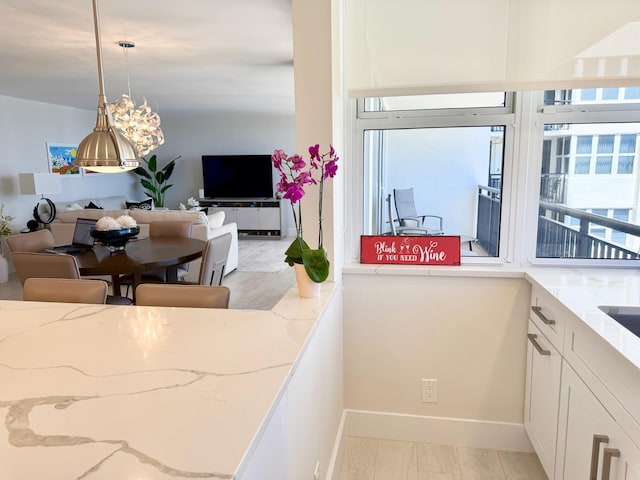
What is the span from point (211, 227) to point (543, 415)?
4.29 meters

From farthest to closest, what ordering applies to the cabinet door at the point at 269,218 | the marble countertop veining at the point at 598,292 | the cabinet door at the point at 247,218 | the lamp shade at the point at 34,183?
the cabinet door at the point at 247,218
the cabinet door at the point at 269,218
the lamp shade at the point at 34,183
the marble countertop veining at the point at 598,292

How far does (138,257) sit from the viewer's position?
3.03 meters

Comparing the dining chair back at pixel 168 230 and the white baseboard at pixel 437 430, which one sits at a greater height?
the dining chair back at pixel 168 230

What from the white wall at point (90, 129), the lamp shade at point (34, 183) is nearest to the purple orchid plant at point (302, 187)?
the lamp shade at point (34, 183)

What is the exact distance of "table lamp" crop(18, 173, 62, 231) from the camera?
19.1 feet

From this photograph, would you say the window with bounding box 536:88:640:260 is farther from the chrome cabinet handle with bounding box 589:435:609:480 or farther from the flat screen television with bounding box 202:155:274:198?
the flat screen television with bounding box 202:155:274:198

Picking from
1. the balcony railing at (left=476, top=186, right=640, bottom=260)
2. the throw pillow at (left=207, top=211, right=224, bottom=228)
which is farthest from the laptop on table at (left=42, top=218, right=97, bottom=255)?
the balcony railing at (left=476, top=186, right=640, bottom=260)

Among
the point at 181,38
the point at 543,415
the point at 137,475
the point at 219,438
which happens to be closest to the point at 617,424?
the point at 543,415

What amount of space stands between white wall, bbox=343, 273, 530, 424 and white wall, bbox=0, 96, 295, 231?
5952 millimetres

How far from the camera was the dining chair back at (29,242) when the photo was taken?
321 centimetres

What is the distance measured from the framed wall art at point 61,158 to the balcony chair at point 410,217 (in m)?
6.14

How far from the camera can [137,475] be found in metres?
0.72

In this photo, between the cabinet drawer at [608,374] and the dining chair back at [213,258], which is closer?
the cabinet drawer at [608,374]

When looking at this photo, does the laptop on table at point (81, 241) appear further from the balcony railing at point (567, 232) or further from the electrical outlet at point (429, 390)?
the balcony railing at point (567, 232)
